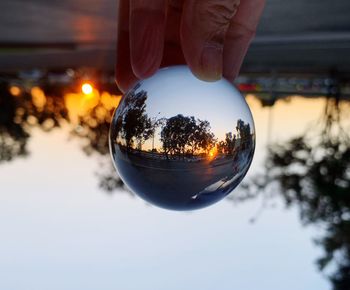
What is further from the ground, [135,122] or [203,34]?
[203,34]

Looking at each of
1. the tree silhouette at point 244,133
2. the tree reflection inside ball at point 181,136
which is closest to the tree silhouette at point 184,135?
the tree reflection inside ball at point 181,136

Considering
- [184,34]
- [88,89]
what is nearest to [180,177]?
[184,34]

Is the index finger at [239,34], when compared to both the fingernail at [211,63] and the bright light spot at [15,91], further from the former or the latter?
the bright light spot at [15,91]

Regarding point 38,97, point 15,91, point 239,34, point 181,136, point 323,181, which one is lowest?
point 181,136

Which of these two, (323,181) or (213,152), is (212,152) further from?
(323,181)

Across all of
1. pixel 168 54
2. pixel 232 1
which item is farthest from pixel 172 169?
pixel 232 1

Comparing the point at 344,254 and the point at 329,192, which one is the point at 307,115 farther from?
the point at 344,254

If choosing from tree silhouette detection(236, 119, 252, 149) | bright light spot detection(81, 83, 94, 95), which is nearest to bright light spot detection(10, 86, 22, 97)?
bright light spot detection(81, 83, 94, 95)
